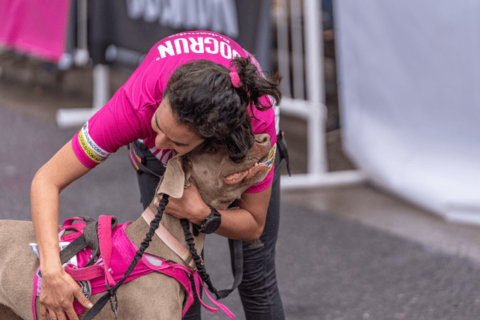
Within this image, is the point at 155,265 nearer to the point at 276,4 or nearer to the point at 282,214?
the point at 282,214

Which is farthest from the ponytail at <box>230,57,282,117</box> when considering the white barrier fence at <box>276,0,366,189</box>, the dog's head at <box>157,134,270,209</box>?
the white barrier fence at <box>276,0,366,189</box>

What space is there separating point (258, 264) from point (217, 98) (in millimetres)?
820

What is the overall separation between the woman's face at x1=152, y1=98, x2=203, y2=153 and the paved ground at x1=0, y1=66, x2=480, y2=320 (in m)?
1.46

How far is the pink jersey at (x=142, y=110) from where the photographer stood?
59.2 inches

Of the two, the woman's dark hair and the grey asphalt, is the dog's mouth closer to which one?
the woman's dark hair

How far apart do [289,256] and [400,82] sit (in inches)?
67.4

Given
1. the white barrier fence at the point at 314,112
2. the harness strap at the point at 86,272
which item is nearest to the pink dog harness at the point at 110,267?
the harness strap at the point at 86,272

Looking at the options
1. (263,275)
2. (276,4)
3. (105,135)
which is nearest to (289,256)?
(263,275)

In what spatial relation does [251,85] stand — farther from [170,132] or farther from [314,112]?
[314,112]

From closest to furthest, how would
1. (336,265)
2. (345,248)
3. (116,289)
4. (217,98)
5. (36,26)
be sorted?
1. (217,98)
2. (116,289)
3. (336,265)
4. (345,248)
5. (36,26)

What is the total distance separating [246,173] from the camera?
1.53 m

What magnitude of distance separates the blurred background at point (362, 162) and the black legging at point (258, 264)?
68 cm

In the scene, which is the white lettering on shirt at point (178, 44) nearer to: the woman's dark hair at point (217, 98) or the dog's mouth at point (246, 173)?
the woman's dark hair at point (217, 98)

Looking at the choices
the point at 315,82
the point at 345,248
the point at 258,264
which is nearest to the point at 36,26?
the point at 315,82
